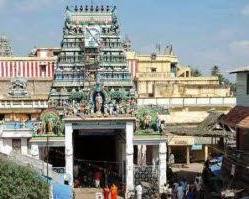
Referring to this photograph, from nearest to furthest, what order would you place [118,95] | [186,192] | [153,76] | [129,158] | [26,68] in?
[186,192] < [129,158] < [118,95] < [26,68] < [153,76]

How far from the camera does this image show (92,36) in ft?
122

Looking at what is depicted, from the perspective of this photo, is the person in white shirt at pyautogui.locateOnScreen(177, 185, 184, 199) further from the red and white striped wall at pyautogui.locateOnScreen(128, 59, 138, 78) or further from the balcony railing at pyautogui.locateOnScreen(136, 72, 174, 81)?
the balcony railing at pyautogui.locateOnScreen(136, 72, 174, 81)

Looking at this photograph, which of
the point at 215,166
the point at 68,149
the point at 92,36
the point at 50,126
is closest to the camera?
the point at 215,166

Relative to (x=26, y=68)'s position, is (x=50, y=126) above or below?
below

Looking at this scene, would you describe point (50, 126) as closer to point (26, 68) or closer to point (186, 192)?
point (186, 192)

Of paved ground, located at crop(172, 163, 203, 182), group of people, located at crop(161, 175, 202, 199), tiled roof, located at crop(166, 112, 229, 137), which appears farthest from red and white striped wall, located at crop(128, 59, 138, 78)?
group of people, located at crop(161, 175, 202, 199)

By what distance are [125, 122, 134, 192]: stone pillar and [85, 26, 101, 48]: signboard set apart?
870 cm

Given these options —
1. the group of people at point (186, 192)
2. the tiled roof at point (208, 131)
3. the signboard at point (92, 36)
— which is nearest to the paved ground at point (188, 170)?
the group of people at point (186, 192)

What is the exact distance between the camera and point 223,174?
2461cm

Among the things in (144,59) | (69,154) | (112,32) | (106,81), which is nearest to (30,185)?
(69,154)

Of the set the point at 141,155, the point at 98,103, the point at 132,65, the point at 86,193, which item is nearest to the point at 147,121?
the point at 98,103

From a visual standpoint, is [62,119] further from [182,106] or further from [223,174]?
[182,106]

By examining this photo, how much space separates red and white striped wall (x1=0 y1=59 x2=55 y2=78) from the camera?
164 feet

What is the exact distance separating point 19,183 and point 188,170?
848 inches
